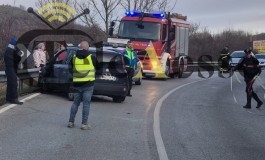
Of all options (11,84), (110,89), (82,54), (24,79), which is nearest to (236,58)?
(110,89)

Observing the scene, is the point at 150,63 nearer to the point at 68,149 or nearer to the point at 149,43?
the point at 149,43

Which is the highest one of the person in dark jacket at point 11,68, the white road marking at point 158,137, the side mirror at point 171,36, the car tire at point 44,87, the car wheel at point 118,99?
the side mirror at point 171,36

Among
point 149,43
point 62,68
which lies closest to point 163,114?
point 62,68

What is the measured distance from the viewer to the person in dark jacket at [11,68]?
38.4 ft

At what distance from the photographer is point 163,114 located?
458 inches

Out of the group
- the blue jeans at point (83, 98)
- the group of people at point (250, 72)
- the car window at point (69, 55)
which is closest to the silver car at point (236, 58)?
the group of people at point (250, 72)

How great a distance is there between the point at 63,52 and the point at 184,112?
427 cm

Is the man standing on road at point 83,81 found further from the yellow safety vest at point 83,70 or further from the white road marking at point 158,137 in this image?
the white road marking at point 158,137

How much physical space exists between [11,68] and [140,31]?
12.0m

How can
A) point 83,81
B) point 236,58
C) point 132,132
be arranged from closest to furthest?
point 132,132 → point 83,81 → point 236,58

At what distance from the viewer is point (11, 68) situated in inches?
465

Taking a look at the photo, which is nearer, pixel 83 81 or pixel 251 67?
pixel 83 81

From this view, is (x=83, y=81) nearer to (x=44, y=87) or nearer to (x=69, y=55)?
(x=69, y=55)

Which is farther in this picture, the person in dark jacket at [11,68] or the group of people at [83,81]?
the person in dark jacket at [11,68]
